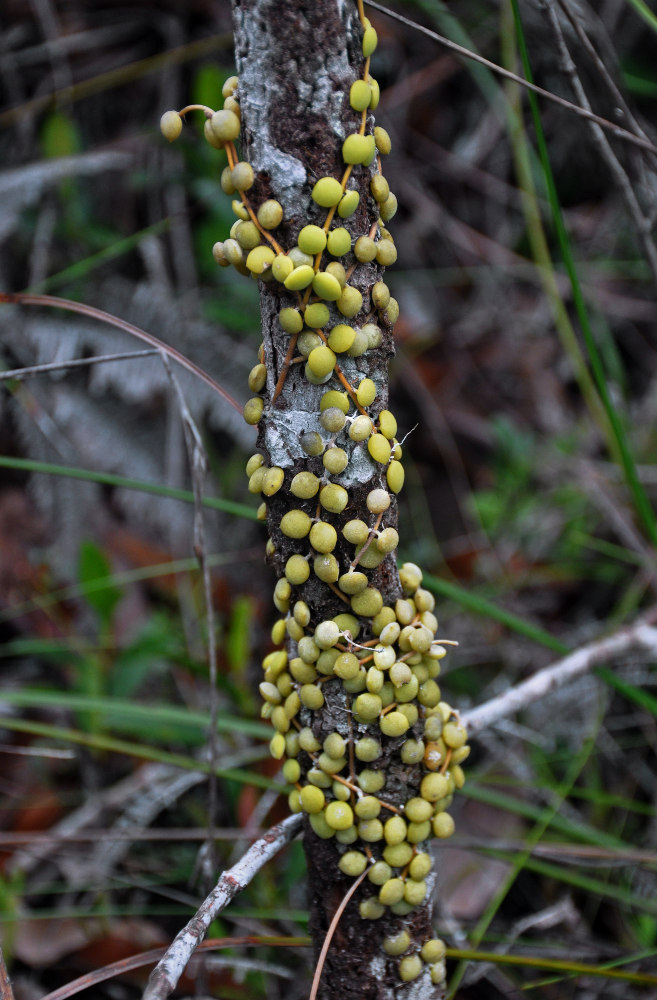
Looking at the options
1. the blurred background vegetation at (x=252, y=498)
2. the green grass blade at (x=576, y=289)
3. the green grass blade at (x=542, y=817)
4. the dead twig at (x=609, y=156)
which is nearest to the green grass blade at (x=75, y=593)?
the blurred background vegetation at (x=252, y=498)

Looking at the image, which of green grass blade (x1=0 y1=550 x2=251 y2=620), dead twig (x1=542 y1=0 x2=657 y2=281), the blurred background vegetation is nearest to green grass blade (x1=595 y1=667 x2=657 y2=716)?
the blurred background vegetation

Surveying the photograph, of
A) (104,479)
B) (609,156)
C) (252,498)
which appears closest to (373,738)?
(104,479)

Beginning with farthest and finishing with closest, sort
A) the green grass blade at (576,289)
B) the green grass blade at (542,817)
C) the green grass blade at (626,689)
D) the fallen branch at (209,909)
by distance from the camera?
the green grass blade at (542,817)
the green grass blade at (626,689)
the green grass blade at (576,289)
the fallen branch at (209,909)

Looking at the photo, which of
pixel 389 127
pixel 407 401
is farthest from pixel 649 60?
pixel 407 401

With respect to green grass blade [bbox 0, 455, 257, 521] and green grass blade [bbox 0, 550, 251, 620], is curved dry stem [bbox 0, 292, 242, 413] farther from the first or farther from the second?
green grass blade [bbox 0, 550, 251, 620]

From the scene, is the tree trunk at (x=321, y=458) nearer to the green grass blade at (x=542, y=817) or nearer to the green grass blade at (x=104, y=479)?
the green grass blade at (x=104, y=479)

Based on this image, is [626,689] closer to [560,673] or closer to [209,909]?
[560,673]
